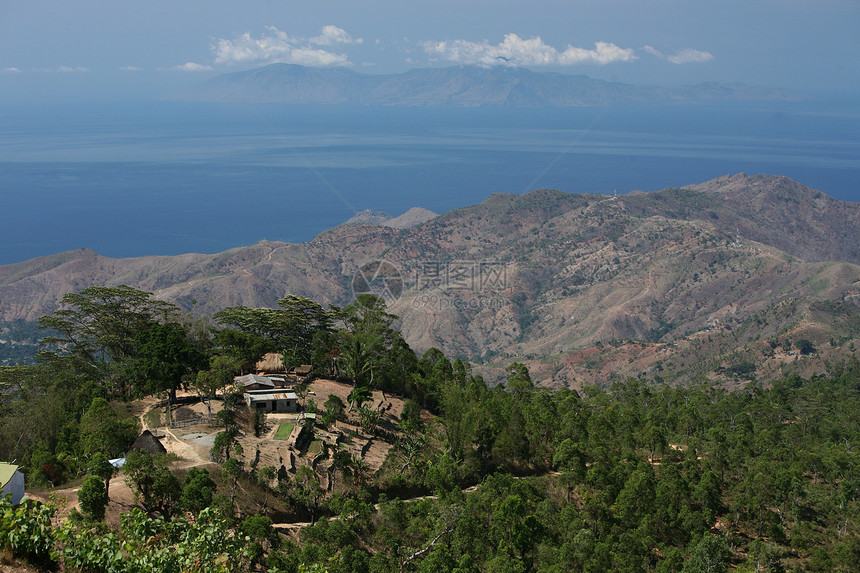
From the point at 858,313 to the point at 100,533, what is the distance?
103m

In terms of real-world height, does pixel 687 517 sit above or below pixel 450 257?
above

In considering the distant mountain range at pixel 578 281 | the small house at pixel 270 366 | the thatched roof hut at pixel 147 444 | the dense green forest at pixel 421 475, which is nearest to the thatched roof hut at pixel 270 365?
the small house at pixel 270 366

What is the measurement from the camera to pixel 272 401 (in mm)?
32000

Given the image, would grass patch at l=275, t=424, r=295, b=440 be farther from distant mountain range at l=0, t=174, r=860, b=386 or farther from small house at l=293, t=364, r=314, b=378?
distant mountain range at l=0, t=174, r=860, b=386

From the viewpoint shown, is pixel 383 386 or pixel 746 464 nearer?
pixel 746 464

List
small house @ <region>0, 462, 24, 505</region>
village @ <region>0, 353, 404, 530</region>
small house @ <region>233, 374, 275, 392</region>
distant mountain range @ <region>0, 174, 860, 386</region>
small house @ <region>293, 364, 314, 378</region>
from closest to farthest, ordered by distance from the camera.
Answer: small house @ <region>0, 462, 24, 505</region> → village @ <region>0, 353, 404, 530</region> → small house @ <region>233, 374, 275, 392</region> → small house @ <region>293, 364, 314, 378</region> → distant mountain range @ <region>0, 174, 860, 386</region>

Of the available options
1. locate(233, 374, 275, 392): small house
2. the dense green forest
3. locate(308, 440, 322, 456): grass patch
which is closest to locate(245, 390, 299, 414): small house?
locate(233, 374, 275, 392): small house

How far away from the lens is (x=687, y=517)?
29.6 meters

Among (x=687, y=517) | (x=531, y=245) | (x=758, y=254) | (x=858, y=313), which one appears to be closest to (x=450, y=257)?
(x=531, y=245)

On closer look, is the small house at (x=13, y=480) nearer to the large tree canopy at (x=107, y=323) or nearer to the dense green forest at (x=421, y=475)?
the dense green forest at (x=421, y=475)

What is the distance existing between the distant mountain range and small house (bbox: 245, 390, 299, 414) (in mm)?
57556

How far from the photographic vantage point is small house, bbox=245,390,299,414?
31719mm

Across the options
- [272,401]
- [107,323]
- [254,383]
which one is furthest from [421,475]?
[107,323]

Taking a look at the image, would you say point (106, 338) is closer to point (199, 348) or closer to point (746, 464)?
point (199, 348)
